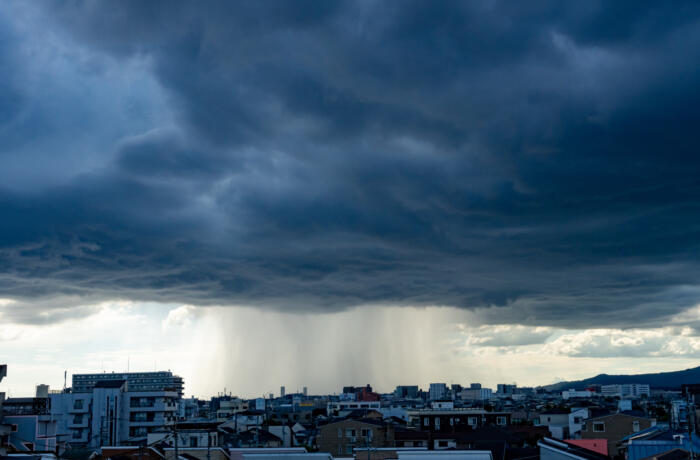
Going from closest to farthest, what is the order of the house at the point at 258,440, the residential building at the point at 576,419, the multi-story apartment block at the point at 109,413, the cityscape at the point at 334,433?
the cityscape at the point at 334,433
the house at the point at 258,440
the residential building at the point at 576,419
the multi-story apartment block at the point at 109,413

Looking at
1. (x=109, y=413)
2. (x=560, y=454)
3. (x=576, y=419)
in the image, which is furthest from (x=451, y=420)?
(x=560, y=454)

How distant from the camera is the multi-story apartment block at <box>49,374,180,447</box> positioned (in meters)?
138

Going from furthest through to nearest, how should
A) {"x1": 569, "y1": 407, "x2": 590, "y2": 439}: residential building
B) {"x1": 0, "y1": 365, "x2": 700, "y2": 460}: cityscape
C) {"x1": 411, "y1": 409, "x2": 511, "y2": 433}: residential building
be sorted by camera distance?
{"x1": 411, "y1": 409, "x2": 511, "y2": 433}: residential building, {"x1": 569, "y1": 407, "x2": 590, "y2": 439}: residential building, {"x1": 0, "y1": 365, "x2": 700, "y2": 460}: cityscape

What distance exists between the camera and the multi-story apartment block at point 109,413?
138250 millimetres

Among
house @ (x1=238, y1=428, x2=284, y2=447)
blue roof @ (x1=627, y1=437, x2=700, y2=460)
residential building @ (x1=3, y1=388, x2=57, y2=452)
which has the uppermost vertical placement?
blue roof @ (x1=627, y1=437, x2=700, y2=460)

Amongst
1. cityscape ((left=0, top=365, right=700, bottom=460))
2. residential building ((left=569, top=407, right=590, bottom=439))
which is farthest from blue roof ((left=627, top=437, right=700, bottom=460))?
residential building ((left=569, top=407, right=590, bottom=439))

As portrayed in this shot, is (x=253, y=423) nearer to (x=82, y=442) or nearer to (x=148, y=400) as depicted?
(x=148, y=400)

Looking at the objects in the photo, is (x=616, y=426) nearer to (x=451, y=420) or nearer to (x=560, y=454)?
(x=451, y=420)

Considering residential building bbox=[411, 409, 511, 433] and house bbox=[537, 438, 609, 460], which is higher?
house bbox=[537, 438, 609, 460]

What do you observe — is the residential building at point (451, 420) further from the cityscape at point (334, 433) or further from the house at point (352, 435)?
the house at point (352, 435)

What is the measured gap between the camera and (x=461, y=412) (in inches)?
5256

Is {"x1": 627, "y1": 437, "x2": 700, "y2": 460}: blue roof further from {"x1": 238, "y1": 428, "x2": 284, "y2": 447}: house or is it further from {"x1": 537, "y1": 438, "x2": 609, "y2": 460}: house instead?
{"x1": 238, "y1": 428, "x2": 284, "y2": 447}: house

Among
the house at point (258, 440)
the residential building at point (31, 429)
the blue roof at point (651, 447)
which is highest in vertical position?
the blue roof at point (651, 447)

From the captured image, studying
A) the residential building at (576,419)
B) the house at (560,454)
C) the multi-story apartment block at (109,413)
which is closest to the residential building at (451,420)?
the residential building at (576,419)
